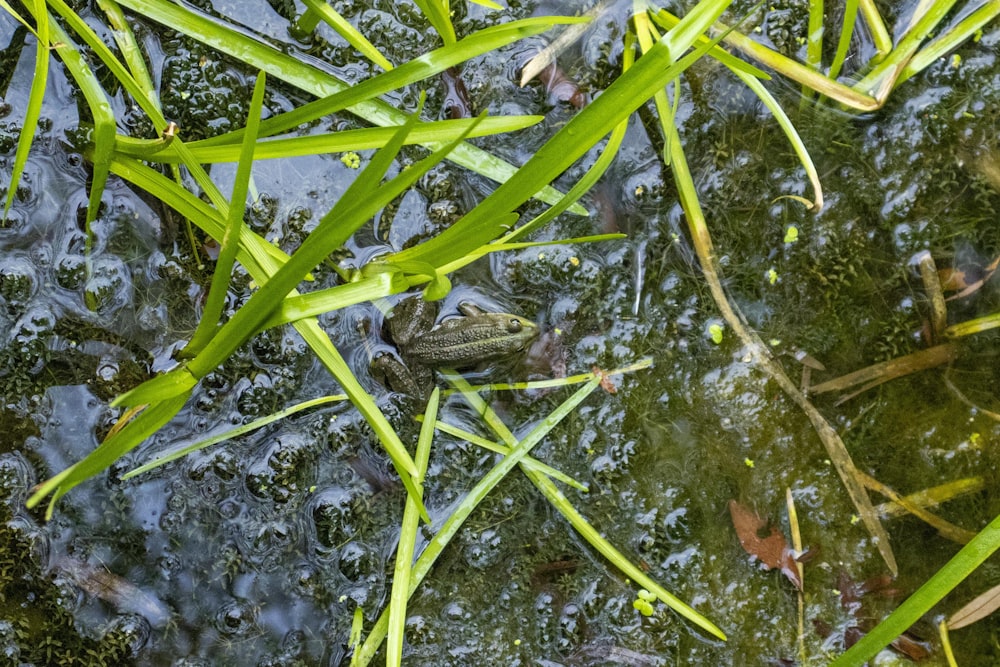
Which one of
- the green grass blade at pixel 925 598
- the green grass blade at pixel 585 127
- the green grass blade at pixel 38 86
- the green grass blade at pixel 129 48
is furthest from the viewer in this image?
the green grass blade at pixel 129 48

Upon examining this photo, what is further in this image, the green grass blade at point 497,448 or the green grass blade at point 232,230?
the green grass blade at point 497,448

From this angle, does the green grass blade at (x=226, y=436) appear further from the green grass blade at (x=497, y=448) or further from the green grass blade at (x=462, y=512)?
the green grass blade at (x=462, y=512)

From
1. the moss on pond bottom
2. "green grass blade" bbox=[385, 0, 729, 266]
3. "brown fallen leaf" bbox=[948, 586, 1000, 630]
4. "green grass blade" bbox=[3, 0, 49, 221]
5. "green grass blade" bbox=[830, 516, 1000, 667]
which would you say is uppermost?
"green grass blade" bbox=[3, 0, 49, 221]

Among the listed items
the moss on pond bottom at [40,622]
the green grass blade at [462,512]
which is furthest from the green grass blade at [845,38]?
the moss on pond bottom at [40,622]

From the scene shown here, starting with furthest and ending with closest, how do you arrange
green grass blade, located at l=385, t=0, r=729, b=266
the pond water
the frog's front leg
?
the frog's front leg → the pond water → green grass blade, located at l=385, t=0, r=729, b=266

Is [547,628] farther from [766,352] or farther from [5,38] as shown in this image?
[5,38]

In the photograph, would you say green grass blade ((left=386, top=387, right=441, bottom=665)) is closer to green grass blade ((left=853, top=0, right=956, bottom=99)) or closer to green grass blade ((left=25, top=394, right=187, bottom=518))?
green grass blade ((left=25, top=394, right=187, bottom=518))

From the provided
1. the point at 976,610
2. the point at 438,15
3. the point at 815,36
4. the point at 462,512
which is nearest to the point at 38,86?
the point at 438,15

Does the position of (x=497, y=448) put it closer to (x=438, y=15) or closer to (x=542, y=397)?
(x=542, y=397)

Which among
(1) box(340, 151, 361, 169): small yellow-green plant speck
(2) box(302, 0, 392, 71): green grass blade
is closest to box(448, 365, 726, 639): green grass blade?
(1) box(340, 151, 361, 169): small yellow-green plant speck
